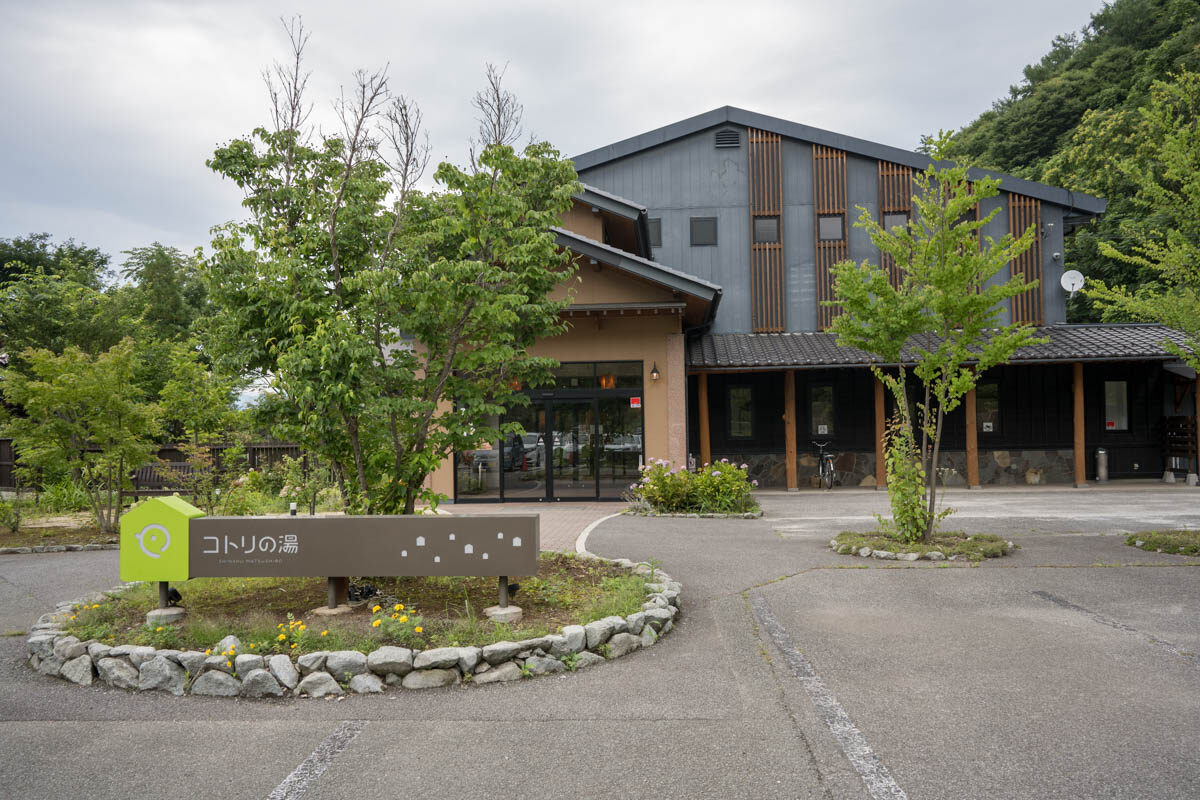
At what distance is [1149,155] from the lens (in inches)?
882

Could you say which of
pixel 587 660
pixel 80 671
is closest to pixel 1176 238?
pixel 587 660

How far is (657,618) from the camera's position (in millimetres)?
6250

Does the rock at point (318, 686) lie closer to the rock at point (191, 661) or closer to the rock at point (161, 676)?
the rock at point (191, 661)

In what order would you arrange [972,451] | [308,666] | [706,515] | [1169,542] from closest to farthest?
[308,666] < [1169,542] < [706,515] < [972,451]

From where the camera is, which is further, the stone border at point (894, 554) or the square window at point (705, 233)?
the square window at point (705, 233)

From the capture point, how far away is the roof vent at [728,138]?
19.7 meters

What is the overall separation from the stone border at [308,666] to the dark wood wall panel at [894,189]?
16.5 metres

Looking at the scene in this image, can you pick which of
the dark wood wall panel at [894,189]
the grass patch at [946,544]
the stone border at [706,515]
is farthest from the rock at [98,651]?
the dark wood wall panel at [894,189]

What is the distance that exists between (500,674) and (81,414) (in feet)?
34.8

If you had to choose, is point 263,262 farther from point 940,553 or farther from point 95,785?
point 940,553

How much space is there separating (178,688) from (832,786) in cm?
431

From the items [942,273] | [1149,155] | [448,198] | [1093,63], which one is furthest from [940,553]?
[1093,63]

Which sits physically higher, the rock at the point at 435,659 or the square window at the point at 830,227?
the square window at the point at 830,227

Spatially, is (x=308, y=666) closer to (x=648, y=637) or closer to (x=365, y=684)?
(x=365, y=684)
